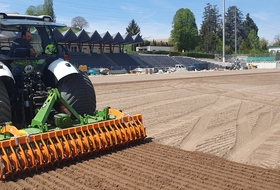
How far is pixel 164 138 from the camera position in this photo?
696 centimetres

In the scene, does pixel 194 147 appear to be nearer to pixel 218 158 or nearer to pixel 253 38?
pixel 218 158

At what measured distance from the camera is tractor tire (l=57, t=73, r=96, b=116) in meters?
6.18

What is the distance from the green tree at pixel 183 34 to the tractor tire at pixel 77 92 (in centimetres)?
7762

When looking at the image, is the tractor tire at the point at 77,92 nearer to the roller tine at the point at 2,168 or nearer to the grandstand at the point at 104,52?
the roller tine at the point at 2,168

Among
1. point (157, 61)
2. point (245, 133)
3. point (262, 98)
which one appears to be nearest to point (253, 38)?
point (157, 61)

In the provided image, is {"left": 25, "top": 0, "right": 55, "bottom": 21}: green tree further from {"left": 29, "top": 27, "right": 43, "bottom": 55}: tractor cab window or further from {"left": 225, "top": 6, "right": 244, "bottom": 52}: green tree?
{"left": 29, "top": 27, "right": 43, "bottom": 55}: tractor cab window

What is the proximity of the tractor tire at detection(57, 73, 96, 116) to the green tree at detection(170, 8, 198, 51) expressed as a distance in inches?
3056

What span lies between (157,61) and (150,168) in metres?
50.4

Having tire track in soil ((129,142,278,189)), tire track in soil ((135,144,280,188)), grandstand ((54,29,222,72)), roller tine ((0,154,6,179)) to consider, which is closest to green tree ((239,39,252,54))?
grandstand ((54,29,222,72))

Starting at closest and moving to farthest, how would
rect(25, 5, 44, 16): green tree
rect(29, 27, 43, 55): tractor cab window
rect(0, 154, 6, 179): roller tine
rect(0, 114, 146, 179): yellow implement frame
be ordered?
rect(0, 154, 6, 179): roller tine, rect(0, 114, 146, 179): yellow implement frame, rect(29, 27, 43, 55): tractor cab window, rect(25, 5, 44, 16): green tree

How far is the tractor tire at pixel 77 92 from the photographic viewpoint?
618 centimetres

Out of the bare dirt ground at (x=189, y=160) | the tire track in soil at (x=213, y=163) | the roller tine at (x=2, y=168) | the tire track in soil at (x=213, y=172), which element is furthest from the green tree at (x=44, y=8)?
the roller tine at (x=2, y=168)

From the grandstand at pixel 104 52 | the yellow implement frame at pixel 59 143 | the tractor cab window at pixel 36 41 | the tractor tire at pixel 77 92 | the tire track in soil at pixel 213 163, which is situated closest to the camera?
the yellow implement frame at pixel 59 143

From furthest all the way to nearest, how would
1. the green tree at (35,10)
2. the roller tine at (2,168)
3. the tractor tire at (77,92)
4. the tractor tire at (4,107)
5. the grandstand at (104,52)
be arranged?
the green tree at (35,10) → the grandstand at (104,52) → the tractor tire at (77,92) → the tractor tire at (4,107) → the roller tine at (2,168)
